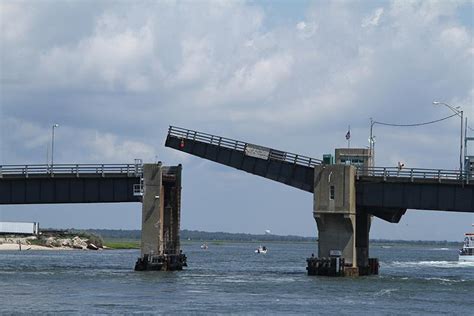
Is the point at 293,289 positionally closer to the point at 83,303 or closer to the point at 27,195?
the point at 83,303

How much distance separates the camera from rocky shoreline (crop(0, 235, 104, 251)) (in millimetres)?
181000

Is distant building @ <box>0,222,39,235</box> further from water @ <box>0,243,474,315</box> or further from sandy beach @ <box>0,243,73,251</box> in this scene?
water @ <box>0,243,474,315</box>

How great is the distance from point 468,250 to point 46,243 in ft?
238

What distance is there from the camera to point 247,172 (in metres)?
86.5

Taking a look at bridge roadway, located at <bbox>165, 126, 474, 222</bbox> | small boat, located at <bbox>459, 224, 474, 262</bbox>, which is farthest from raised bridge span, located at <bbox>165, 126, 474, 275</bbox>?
small boat, located at <bbox>459, 224, 474, 262</bbox>

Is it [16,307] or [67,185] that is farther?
[67,185]

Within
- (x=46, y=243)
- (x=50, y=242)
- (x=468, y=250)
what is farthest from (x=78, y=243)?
(x=468, y=250)

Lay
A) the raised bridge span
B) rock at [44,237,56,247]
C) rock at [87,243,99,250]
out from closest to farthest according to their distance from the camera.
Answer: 1. the raised bridge span
2. rock at [44,237,56,247]
3. rock at [87,243,99,250]

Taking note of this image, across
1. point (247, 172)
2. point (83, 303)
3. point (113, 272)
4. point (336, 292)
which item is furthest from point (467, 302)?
point (113, 272)

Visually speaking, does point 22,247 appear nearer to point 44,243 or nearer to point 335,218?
point 44,243

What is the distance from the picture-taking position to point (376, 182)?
8112cm

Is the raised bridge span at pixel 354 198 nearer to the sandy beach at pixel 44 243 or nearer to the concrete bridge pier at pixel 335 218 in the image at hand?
the concrete bridge pier at pixel 335 218

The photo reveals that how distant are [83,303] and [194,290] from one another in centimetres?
1161

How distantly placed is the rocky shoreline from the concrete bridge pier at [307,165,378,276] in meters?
103
